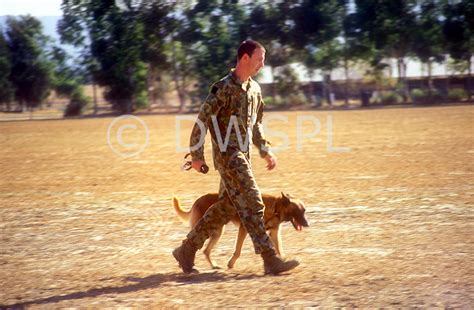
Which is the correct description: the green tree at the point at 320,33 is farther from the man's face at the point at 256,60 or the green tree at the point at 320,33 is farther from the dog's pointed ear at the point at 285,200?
the man's face at the point at 256,60

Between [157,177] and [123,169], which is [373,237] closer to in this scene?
[157,177]

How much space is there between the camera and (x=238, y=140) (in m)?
5.78

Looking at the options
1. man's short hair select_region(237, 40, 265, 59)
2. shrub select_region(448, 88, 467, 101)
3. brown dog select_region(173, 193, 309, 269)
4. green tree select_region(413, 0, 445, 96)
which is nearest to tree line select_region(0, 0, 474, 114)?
green tree select_region(413, 0, 445, 96)

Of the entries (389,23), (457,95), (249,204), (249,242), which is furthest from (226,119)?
(389,23)

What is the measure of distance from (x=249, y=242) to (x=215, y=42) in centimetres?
5539

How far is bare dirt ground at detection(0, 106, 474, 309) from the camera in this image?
17.4 ft

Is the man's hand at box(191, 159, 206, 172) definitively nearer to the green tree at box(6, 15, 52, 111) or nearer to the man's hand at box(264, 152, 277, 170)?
the man's hand at box(264, 152, 277, 170)

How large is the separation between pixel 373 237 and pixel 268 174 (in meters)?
6.51

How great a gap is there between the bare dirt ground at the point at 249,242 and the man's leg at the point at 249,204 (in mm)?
172

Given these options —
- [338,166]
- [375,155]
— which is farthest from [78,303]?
[375,155]

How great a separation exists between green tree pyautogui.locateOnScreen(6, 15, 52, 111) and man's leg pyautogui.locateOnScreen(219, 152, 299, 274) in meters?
63.3

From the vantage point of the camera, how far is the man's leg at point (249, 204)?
224 inches

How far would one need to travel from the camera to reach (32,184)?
13422 millimetres

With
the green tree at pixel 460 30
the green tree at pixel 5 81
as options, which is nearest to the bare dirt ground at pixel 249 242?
the green tree at pixel 460 30
